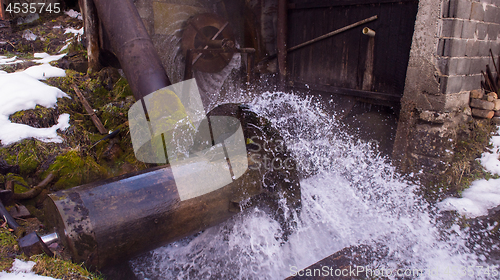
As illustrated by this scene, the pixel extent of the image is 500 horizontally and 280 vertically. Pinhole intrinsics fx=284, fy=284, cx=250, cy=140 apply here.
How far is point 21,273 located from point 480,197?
13.5ft

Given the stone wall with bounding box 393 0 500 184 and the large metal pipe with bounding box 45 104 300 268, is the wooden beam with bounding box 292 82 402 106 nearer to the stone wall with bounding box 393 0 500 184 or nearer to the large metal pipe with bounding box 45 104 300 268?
the stone wall with bounding box 393 0 500 184

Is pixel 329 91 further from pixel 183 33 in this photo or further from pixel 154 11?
pixel 154 11

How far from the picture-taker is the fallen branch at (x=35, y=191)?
2.43 meters

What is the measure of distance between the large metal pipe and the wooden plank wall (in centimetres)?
219

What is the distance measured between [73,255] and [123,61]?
7.27 feet

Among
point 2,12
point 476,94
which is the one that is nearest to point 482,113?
point 476,94

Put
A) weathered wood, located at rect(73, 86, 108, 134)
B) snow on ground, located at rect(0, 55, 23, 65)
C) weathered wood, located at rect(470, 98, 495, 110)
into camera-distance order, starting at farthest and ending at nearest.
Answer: snow on ground, located at rect(0, 55, 23, 65), weathered wood, located at rect(470, 98, 495, 110), weathered wood, located at rect(73, 86, 108, 134)

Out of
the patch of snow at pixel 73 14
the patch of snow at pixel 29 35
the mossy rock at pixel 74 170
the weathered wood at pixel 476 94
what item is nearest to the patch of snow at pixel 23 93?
the mossy rock at pixel 74 170

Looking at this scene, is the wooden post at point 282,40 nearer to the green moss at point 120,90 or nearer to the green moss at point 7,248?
the green moss at point 120,90

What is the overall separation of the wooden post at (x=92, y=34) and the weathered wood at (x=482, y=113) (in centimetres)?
518

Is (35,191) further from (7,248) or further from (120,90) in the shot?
(120,90)

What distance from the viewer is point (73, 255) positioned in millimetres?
1732

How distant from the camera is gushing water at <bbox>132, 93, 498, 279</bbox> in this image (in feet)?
7.86

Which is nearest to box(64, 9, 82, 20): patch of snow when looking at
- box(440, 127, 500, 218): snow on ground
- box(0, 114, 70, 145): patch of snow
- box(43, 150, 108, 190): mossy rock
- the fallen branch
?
box(0, 114, 70, 145): patch of snow
